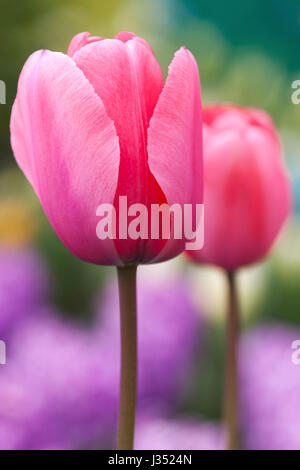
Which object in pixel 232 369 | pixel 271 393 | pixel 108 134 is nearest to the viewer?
pixel 108 134

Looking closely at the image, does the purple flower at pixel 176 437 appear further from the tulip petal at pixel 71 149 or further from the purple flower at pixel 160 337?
the tulip petal at pixel 71 149

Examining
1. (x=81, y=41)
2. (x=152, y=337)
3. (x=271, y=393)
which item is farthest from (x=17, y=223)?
(x=81, y=41)

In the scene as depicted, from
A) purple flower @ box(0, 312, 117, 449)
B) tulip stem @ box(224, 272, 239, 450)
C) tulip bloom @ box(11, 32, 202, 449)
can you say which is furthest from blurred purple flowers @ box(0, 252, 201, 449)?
tulip bloom @ box(11, 32, 202, 449)

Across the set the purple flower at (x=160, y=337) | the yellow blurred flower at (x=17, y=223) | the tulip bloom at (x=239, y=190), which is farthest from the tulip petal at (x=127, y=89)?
the yellow blurred flower at (x=17, y=223)

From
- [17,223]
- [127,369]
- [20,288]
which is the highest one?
[17,223]

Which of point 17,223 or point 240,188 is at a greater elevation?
point 17,223

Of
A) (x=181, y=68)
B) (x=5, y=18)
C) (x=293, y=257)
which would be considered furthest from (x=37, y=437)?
(x=5, y=18)

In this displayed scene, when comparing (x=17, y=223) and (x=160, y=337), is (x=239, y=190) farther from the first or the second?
(x=17, y=223)

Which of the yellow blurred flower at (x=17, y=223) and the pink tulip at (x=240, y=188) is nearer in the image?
the pink tulip at (x=240, y=188)
